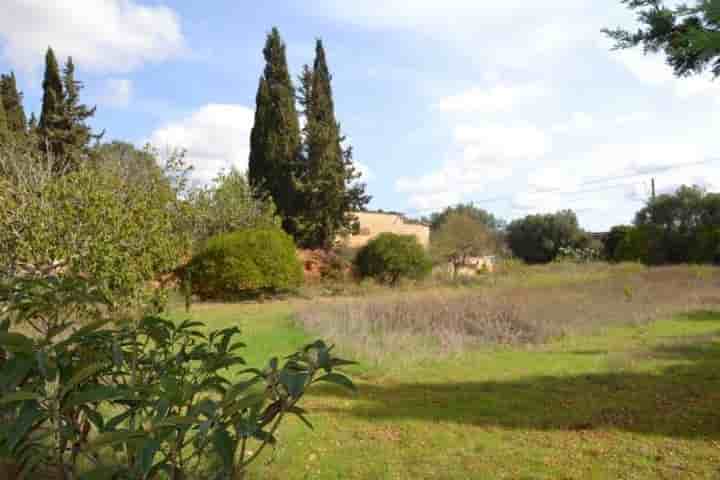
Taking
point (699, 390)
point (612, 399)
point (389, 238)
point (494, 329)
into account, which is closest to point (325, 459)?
point (612, 399)

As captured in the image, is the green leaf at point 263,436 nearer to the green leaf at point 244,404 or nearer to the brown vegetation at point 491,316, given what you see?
the green leaf at point 244,404

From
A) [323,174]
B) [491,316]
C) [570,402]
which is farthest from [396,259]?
[570,402]

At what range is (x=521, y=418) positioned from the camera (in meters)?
5.40

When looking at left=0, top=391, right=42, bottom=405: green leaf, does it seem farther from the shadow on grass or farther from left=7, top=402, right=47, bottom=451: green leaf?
the shadow on grass

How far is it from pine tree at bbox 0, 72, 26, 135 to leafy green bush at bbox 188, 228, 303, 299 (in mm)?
11427

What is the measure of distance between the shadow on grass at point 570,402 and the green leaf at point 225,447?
4.49 metres

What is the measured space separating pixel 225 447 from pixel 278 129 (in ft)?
80.1

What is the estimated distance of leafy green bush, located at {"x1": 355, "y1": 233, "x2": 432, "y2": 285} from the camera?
68.8 feet

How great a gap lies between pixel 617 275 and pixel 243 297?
1292cm

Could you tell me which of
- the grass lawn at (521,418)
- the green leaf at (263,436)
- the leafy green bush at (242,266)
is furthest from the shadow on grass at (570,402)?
the leafy green bush at (242,266)

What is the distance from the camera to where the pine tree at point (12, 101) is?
23.6 meters

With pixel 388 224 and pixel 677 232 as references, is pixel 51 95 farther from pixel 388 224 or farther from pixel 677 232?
pixel 677 232

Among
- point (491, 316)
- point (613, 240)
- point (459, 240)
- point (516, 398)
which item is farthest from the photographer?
point (613, 240)

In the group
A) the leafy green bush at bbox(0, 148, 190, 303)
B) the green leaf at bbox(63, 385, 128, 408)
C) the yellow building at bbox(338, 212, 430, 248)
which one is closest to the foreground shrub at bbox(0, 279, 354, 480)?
the green leaf at bbox(63, 385, 128, 408)
